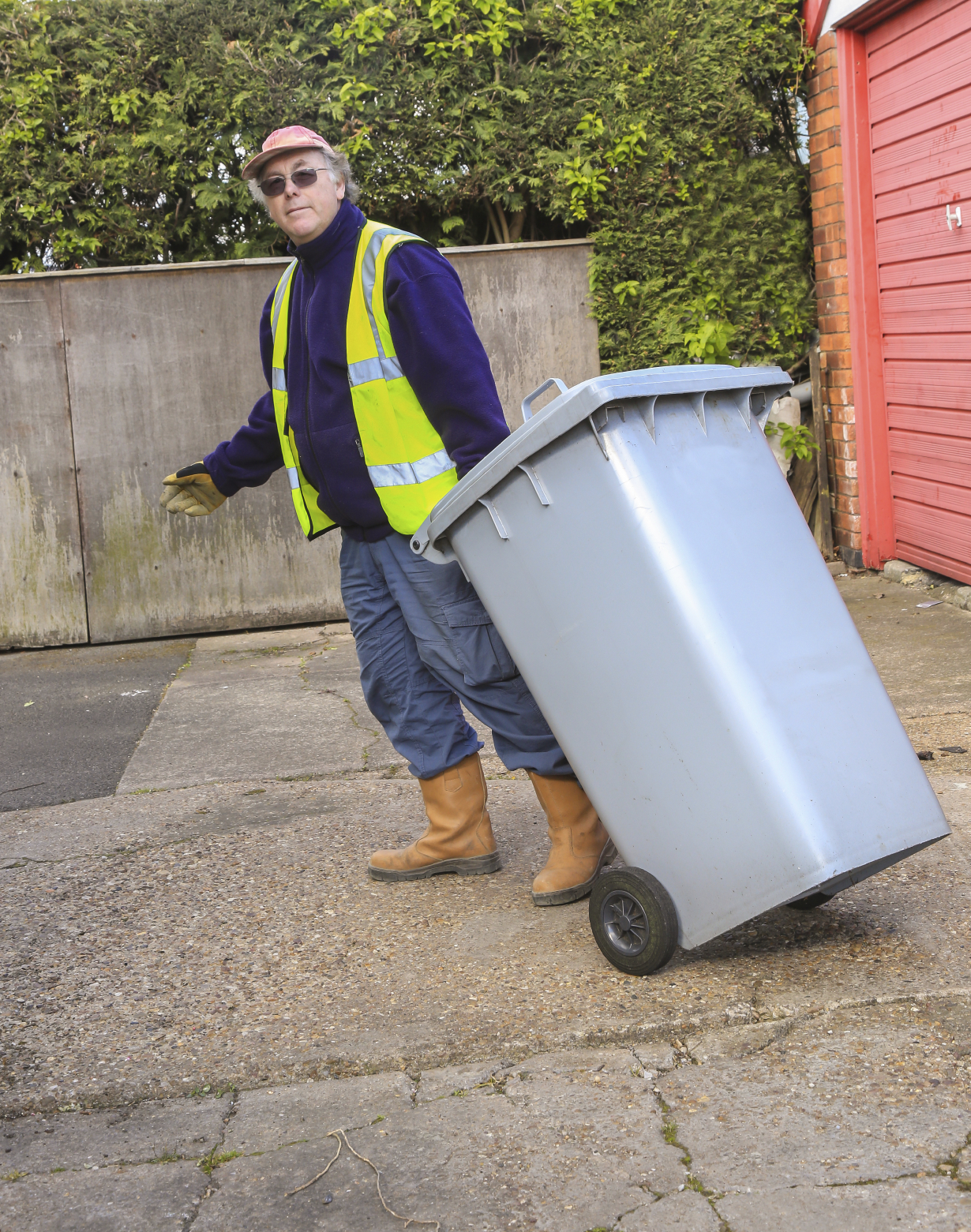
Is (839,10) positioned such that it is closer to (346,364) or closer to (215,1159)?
(346,364)

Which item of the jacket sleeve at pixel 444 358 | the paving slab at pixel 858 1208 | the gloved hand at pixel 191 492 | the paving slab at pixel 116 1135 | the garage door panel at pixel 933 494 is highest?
the jacket sleeve at pixel 444 358

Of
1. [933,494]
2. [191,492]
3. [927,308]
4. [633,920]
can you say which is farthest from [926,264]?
[633,920]

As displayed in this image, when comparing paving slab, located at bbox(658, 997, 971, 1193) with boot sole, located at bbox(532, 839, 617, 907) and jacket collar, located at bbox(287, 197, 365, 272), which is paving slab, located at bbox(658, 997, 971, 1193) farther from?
jacket collar, located at bbox(287, 197, 365, 272)

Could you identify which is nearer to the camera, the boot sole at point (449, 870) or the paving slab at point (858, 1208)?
the paving slab at point (858, 1208)

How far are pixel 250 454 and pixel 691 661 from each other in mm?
1520

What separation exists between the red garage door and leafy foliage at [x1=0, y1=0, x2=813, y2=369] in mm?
592

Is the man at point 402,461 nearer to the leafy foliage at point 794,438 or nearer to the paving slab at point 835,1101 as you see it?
the paving slab at point 835,1101

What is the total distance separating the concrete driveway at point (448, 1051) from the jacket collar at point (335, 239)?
1.49m

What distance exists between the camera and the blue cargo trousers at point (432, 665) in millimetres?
2717

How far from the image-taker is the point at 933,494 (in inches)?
223

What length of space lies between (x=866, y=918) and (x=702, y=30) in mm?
4909

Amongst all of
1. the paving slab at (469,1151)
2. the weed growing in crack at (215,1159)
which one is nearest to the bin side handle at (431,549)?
the paving slab at (469,1151)

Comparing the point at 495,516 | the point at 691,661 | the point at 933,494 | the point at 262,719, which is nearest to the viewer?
the point at 691,661

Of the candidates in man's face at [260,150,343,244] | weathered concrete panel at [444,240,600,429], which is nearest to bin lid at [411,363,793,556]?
man's face at [260,150,343,244]
